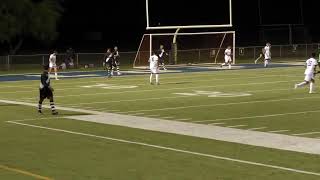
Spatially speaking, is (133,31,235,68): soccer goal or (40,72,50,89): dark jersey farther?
(133,31,235,68): soccer goal

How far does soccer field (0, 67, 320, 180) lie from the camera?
11.2 meters

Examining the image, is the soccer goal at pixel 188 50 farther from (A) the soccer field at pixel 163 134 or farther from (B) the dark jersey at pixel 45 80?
(B) the dark jersey at pixel 45 80

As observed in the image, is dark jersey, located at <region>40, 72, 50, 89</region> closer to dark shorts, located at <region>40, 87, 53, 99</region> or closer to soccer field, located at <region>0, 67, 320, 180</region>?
dark shorts, located at <region>40, 87, 53, 99</region>

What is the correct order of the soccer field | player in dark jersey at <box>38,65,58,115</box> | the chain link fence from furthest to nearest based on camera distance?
the chain link fence
player in dark jersey at <box>38,65,58,115</box>
the soccer field

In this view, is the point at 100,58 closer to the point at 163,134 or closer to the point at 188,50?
the point at 188,50

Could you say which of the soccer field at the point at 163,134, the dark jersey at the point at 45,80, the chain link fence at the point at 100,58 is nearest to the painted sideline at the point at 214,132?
the soccer field at the point at 163,134

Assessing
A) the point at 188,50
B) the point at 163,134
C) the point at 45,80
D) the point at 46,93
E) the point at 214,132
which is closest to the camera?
the point at 163,134

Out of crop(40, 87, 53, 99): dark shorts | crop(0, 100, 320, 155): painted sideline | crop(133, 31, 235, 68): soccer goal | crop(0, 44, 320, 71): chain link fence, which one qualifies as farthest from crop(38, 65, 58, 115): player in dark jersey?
crop(0, 44, 320, 71): chain link fence

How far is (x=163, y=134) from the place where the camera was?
15344 millimetres

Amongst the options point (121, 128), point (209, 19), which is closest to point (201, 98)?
point (121, 128)

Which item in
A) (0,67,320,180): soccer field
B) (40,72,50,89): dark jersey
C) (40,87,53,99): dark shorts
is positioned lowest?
(0,67,320,180): soccer field

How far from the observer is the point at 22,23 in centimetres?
5106

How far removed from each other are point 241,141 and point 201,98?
976 cm

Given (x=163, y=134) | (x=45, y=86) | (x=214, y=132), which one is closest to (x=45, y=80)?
(x=45, y=86)
